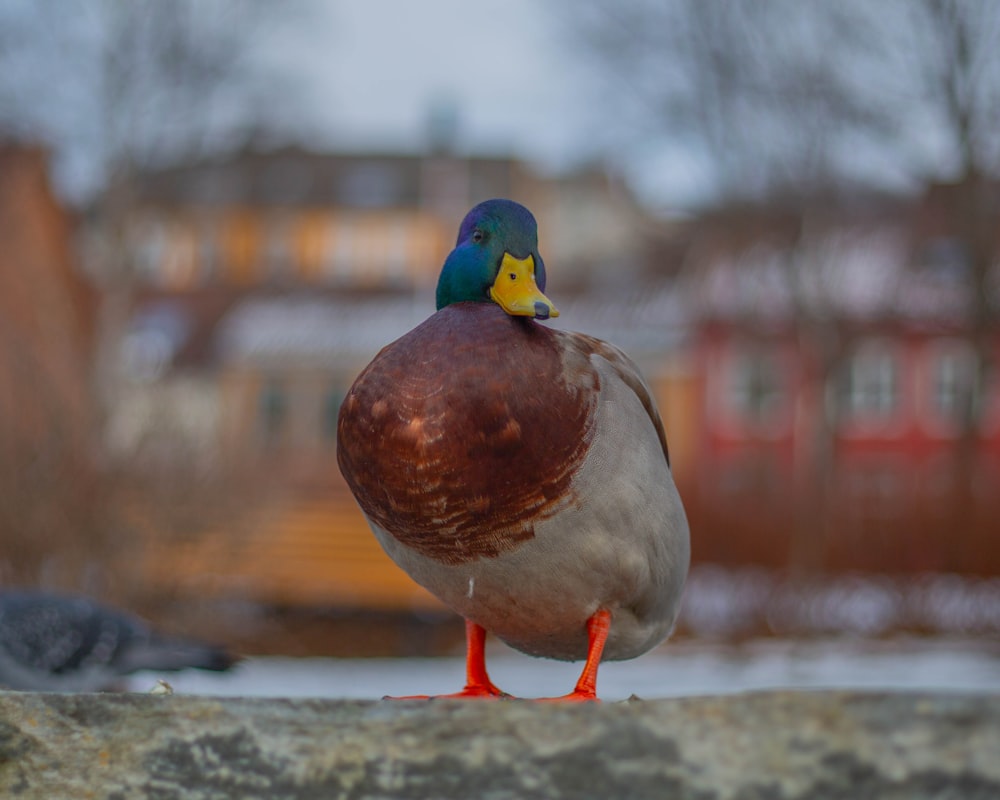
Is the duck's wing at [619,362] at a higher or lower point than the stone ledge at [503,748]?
higher

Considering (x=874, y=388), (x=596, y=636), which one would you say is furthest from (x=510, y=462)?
(x=874, y=388)

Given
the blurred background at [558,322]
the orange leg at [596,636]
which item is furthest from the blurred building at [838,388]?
the orange leg at [596,636]

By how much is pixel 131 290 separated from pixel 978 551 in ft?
31.7

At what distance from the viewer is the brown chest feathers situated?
1811 mm

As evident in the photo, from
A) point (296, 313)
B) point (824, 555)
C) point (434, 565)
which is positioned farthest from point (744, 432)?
point (434, 565)

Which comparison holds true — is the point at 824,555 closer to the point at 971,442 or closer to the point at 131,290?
the point at 971,442

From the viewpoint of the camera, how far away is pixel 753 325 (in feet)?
66.7

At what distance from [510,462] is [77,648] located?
2.91 m

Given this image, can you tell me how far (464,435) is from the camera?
1.80 m

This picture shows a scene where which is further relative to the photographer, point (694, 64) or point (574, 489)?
point (694, 64)

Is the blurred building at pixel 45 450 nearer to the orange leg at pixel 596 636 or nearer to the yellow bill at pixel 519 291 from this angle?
the orange leg at pixel 596 636

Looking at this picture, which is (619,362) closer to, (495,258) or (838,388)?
(495,258)

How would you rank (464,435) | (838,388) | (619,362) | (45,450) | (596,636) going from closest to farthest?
(464,435), (596,636), (619,362), (45,450), (838,388)

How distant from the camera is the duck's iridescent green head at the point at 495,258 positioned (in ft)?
6.41
